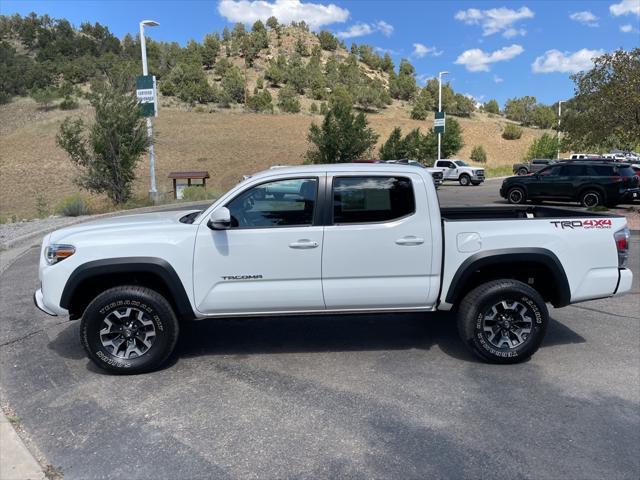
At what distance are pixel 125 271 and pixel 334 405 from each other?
80.4 inches

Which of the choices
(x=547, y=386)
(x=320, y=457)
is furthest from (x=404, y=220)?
(x=320, y=457)

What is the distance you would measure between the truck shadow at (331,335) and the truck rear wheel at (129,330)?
588 mm

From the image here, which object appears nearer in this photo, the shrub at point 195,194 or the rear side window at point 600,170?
the rear side window at point 600,170

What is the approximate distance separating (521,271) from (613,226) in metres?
0.89

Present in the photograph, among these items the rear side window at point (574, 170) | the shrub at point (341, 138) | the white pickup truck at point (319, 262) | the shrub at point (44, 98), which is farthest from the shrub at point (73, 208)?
the shrub at point (44, 98)

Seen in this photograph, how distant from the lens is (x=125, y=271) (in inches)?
177

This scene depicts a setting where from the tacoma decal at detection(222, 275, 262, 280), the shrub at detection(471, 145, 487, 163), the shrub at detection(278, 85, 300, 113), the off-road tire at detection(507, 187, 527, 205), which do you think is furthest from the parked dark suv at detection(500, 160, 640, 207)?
the shrub at detection(278, 85, 300, 113)

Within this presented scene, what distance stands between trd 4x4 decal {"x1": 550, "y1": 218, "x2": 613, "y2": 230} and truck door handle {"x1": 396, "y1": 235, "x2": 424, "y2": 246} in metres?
1.22

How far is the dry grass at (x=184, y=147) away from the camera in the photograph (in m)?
34.3

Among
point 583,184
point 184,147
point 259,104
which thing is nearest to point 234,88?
point 259,104

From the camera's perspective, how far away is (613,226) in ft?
15.9

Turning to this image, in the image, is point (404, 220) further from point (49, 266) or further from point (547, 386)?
point (49, 266)

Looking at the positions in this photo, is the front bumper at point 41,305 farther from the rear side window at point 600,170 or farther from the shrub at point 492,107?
the shrub at point 492,107

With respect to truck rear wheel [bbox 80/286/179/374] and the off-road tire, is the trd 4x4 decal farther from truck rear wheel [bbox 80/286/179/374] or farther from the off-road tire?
the off-road tire
